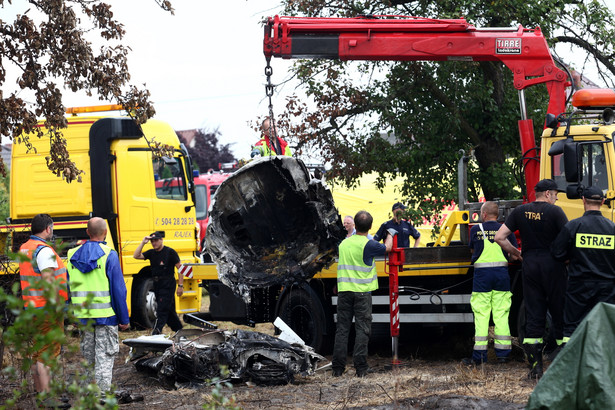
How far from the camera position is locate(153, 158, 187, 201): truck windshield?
13.6 meters

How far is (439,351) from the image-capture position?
34.0ft

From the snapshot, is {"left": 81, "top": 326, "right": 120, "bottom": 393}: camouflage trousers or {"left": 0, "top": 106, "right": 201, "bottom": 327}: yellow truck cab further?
{"left": 0, "top": 106, "right": 201, "bottom": 327}: yellow truck cab

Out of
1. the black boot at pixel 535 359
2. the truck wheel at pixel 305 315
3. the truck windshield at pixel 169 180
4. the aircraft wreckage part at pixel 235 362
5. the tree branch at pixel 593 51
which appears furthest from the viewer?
the tree branch at pixel 593 51

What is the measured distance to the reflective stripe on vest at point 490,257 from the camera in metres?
8.63

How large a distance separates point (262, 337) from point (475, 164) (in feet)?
22.9

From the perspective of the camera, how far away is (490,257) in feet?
28.4

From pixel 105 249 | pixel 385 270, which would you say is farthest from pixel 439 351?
pixel 105 249

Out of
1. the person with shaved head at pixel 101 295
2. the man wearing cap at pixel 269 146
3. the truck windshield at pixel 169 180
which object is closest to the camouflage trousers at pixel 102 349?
the person with shaved head at pixel 101 295

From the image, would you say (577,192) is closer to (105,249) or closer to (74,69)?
(105,249)

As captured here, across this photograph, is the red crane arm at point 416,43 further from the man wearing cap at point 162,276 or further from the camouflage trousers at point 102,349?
the camouflage trousers at point 102,349

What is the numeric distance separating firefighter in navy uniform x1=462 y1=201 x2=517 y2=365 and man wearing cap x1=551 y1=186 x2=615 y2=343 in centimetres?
126

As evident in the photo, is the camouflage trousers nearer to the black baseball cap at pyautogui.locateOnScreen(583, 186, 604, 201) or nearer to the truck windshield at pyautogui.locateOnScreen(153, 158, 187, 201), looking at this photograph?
the black baseball cap at pyautogui.locateOnScreen(583, 186, 604, 201)

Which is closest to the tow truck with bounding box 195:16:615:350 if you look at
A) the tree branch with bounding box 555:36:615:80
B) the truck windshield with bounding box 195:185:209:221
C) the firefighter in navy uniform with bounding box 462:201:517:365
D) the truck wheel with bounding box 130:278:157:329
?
the firefighter in navy uniform with bounding box 462:201:517:365

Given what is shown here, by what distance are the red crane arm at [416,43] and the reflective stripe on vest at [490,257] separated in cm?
170
